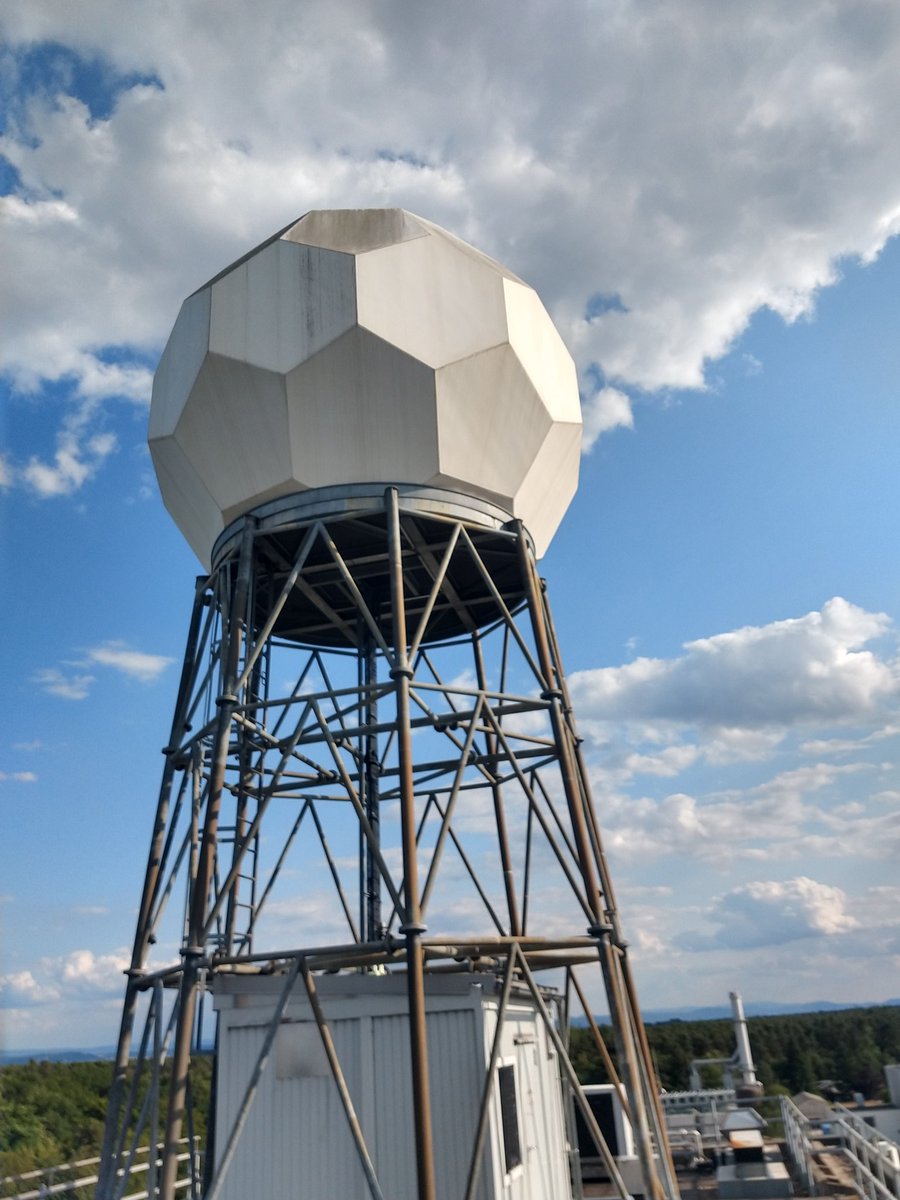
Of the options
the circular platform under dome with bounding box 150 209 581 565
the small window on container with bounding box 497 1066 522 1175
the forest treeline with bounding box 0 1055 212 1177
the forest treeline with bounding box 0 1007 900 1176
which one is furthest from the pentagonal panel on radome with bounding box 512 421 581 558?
the forest treeline with bounding box 0 1055 212 1177

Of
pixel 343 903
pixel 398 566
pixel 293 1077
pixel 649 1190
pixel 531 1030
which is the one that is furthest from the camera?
pixel 343 903

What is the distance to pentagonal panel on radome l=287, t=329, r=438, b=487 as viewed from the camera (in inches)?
496

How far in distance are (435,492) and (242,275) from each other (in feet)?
13.5

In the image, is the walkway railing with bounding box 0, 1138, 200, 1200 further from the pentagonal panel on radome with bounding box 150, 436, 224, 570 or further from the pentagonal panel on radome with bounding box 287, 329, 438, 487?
the pentagonal panel on radome with bounding box 287, 329, 438, 487

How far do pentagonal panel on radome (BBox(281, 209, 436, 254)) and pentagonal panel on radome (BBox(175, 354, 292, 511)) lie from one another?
6.85ft

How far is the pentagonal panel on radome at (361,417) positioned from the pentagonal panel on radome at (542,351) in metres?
1.78

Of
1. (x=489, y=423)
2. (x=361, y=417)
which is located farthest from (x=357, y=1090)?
(x=489, y=423)

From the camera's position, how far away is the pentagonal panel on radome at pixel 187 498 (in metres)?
14.0

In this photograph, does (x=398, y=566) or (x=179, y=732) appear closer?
(x=398, y=566)

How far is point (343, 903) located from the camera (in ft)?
51.1

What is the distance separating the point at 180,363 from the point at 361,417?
321 cm

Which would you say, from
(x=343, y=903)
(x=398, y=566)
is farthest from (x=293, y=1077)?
(x=398, y=566)

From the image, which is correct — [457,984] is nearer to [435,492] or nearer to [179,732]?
[179,732]

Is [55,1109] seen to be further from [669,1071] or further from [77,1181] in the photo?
[669,1071]
